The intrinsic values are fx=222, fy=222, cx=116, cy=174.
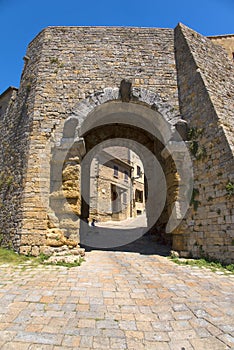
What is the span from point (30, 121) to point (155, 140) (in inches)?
198

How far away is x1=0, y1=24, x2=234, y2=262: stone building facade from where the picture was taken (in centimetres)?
581

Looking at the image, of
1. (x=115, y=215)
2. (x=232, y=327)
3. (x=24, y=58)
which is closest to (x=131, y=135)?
(x=24, y=58)

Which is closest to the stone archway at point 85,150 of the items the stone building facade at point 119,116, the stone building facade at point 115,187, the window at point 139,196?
the stone building facade at point 119,116

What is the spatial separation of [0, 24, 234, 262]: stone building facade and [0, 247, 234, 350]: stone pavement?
149 centimetres

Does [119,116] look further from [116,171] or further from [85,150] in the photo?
[116,171]

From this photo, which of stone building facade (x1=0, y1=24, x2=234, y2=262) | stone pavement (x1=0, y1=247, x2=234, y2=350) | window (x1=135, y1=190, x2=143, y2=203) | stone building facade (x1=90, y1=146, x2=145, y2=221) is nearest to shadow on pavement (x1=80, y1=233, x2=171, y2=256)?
stone building facade (x1=0, y1=24, x2=234, y2=262)

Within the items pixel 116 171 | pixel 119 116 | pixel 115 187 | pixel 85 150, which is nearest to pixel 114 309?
pixel 85 150

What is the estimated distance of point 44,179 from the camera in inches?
243

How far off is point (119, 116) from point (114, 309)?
752 centimetres

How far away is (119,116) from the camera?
30.0ft

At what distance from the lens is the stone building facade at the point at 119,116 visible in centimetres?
581

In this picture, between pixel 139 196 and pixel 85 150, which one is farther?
pixel 139 196

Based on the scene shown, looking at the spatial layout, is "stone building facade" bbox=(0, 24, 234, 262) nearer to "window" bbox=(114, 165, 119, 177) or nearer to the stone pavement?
the stone pavement

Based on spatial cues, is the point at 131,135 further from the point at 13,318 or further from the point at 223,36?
the point at 13,318
